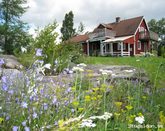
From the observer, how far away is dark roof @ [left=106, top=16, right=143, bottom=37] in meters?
50.1

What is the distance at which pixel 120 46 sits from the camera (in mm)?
48812

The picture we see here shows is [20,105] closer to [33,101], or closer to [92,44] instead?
[33,101]

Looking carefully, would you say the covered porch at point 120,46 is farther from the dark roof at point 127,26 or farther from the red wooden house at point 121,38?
the dark roof at point 127,26

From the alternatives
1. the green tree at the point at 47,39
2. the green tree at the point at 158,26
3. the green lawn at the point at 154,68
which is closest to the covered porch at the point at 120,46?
the green tree at the point at 47,39

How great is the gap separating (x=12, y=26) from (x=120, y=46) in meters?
15.5

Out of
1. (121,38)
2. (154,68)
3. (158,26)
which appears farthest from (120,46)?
(158,26)

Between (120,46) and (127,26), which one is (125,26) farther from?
(120,46)

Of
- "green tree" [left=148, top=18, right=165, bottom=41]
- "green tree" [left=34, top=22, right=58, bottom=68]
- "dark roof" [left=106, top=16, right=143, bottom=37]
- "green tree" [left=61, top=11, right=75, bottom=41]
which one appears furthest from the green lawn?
"green tree" [left=148, top=18, right=165, bottom=41]

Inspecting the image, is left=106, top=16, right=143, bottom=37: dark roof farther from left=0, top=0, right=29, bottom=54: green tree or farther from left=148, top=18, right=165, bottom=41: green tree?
left=148, top=18, right=165, bottom=41: green tree

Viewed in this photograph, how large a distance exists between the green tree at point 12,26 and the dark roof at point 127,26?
15.2 m

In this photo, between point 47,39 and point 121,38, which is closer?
point 47,39

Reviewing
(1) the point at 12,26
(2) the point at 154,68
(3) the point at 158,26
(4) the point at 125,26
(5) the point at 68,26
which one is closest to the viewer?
(2) the point at 154,68

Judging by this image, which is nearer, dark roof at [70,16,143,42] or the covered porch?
the covered porch

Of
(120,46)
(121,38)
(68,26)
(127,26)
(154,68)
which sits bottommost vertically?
(154,68)
